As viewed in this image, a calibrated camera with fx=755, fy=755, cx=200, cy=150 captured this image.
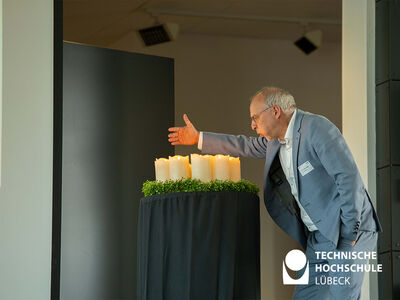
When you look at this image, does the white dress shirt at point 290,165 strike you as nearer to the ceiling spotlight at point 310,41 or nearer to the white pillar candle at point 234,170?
the white pillar candle at point 234,170

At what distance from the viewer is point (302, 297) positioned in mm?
3510

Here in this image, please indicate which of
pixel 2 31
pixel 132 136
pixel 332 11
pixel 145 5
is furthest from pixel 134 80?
pixel 332 11

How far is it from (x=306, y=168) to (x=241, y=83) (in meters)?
3.88

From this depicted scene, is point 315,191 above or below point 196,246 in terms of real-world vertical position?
above

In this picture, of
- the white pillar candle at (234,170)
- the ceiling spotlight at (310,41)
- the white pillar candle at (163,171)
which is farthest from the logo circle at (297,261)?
the ceiling spotlight at (310,41)

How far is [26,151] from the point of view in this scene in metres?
4.08

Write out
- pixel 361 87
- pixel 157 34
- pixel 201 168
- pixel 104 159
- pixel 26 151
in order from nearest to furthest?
pixel 201 168 < pixel 26 151 < pixel 361 87 < pixel 104 159 < pixel 157 34

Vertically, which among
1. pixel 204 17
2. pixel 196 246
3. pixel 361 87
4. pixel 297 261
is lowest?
pixel 297 261

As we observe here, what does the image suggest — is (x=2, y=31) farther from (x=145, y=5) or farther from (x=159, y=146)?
(x=145, y=5)

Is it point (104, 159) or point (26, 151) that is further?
point (104, 159)

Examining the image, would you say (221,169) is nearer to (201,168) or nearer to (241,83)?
(201,168)

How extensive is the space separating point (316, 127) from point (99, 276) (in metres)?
1.89

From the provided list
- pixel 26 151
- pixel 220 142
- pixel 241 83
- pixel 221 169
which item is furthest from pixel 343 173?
pixel 241 83

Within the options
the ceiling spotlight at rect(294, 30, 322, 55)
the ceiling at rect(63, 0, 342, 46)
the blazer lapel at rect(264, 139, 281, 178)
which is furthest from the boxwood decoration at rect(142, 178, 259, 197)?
the ceiling spotlight at rect(294, 30, 322, 55)
